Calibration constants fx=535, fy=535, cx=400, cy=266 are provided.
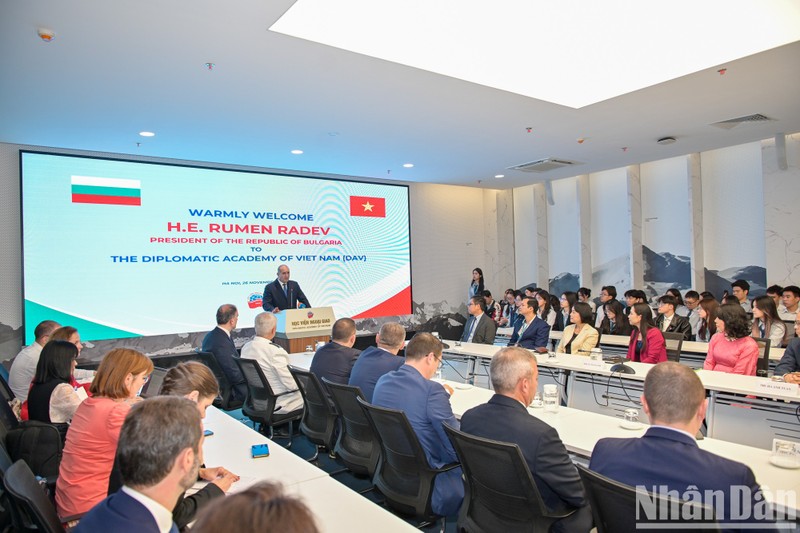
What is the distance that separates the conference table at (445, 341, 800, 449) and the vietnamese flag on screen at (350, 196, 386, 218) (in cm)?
523

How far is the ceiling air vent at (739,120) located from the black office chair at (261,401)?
6.37m

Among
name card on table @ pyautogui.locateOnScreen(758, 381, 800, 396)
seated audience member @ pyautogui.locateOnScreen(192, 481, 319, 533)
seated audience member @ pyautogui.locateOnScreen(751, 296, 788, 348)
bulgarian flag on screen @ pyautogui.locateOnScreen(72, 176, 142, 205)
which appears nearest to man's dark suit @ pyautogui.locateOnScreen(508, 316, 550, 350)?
seated audience member @ pyautogui.locateOnScreen(751, 296, 788, 348)

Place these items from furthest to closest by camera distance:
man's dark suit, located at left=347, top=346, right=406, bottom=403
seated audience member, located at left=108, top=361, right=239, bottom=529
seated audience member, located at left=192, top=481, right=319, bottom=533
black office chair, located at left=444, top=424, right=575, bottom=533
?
man's dark suit, located at left=347, top=346, right=406, bottom=403 < seated audience member, located at left=108, top=361, right=239, bottom=529 < black office chair, located at left=444, top=424, right=575, bottom=533 < seated audience member, located at left=192, top=481, right=319, bottom=533

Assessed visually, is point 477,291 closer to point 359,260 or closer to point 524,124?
point 359,260

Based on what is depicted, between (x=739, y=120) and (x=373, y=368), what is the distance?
6.02 metres

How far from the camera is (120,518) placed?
146 centimetres

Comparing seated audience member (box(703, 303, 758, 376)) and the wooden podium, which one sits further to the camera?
the wooden podium

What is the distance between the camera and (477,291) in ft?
37.3

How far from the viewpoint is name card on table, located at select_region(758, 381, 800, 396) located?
3.67m

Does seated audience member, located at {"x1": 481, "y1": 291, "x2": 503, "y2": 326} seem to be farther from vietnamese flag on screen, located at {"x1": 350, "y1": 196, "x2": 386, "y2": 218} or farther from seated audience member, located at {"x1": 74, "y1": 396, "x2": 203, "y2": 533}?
seated audience member, located at {"x1": 74, "y1": 396, "x2": 203, "y2": 533}

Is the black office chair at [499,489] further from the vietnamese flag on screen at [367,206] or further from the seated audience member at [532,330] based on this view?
the vietnamese flag on screen at [367,206]

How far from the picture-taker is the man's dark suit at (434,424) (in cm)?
284

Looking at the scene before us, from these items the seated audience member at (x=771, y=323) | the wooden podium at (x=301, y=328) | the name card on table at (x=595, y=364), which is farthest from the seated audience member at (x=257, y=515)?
the seated audience member at (x=771, y=323)

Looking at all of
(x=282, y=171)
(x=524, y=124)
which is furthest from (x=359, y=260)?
(x=524, y=124)
